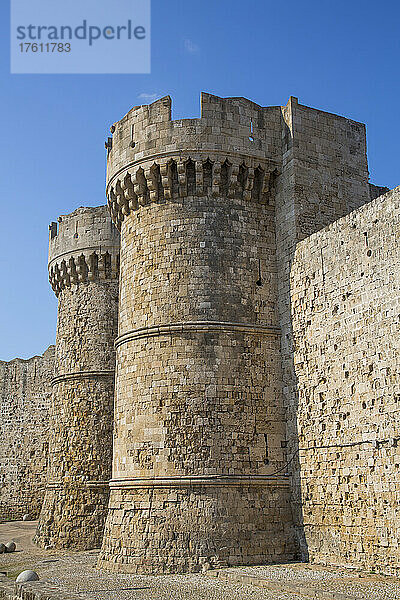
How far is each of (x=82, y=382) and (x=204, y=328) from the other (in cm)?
557

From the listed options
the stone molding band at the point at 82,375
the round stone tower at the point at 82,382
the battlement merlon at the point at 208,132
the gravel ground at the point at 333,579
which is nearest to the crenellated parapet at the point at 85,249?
the round stone tower at the point at 82,382

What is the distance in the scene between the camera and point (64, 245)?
1759cm

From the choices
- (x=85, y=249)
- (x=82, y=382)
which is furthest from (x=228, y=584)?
(x=85, y=249)

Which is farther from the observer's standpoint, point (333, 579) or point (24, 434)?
point (24, 434)

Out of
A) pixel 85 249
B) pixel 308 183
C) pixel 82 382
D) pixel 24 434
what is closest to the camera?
pixel 308 183

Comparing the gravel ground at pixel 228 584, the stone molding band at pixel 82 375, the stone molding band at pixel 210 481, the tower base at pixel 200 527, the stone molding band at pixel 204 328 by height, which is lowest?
the gravel ground at pixel 228 584

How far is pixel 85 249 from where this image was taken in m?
17.0

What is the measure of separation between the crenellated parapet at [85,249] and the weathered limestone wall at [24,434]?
5145 mm

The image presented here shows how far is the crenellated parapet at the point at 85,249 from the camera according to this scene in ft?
55.1

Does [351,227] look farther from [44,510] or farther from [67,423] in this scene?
[44,510]

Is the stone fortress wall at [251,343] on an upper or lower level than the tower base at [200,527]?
upper

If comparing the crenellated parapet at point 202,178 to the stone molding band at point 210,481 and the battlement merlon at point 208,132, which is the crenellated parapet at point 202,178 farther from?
the stone molding band at point 210,481

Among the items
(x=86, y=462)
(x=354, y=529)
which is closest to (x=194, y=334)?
(x=354, y=529)

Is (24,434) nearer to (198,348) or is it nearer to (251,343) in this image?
(198,348)
